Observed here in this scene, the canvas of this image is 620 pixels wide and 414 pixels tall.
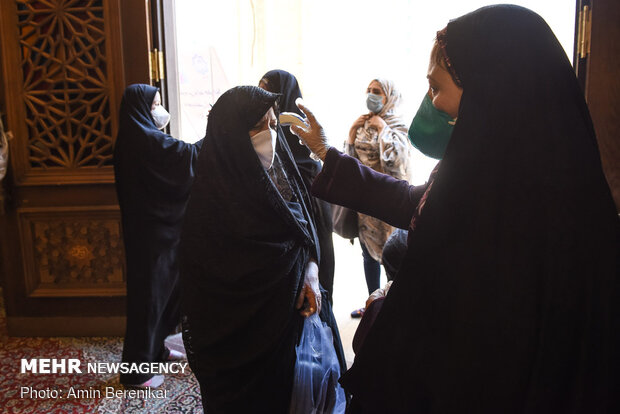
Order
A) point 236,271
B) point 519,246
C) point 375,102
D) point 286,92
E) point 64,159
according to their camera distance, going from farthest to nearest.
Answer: point 375,102
point 64,159
point 286,92
point 236,271
point 519,246

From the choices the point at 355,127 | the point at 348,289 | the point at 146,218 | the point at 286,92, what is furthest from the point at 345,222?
the point at 146,218

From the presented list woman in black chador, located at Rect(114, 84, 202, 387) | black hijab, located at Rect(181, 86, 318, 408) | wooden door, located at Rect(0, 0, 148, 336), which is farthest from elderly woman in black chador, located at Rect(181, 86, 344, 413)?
wooden door, located at Rect(0, 0, 148, 336)

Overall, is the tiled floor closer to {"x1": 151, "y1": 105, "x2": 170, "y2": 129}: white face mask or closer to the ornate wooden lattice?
{"x1": 151, "y1": 105, "x2": 170, "y2": 129}: white face mask

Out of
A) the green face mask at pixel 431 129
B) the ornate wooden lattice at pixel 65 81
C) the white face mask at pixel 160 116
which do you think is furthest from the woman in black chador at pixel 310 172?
the ornate wooden lattice at pixel 65 81

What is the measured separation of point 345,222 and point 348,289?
119 centimetres

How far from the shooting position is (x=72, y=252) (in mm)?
3025

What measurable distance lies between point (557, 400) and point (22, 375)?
275 centimetres

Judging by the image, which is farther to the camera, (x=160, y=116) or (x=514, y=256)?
(x=160, y=116)

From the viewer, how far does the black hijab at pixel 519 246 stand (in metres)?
0.84

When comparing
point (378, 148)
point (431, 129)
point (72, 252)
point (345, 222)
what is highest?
point (431, 129)

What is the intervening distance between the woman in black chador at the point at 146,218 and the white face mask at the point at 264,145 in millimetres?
1021

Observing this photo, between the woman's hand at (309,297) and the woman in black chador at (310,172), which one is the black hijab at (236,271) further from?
the woman in black chador at (310,172)

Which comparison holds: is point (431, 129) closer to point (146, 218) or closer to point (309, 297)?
point (309, 297)

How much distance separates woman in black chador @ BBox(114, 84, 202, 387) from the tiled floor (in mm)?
1159
